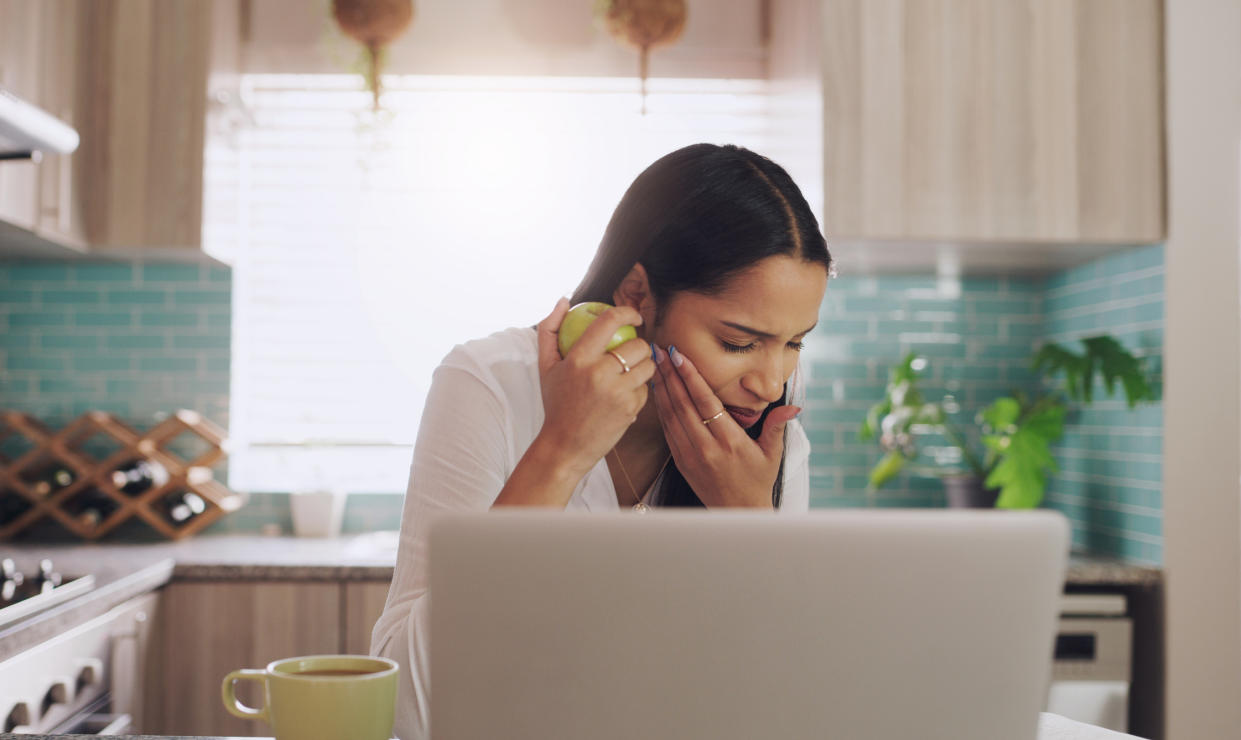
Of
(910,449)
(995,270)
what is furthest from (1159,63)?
(910,449)

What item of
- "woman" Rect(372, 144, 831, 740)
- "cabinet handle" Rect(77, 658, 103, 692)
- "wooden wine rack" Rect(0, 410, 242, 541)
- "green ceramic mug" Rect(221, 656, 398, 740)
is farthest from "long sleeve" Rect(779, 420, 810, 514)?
"wooden wine rack" Rect(0, 410, 242, 541)

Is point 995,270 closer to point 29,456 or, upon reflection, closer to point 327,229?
point 327,229

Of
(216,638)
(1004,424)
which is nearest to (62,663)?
(216,638)

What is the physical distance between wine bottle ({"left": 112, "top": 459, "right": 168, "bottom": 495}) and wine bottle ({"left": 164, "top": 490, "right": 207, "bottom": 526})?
0.06 metres

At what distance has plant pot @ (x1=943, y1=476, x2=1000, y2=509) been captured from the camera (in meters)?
2.57

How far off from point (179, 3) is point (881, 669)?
2.55 m

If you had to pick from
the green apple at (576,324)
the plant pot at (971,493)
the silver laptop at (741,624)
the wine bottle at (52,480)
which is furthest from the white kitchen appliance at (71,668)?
the plant pot at (971,493)

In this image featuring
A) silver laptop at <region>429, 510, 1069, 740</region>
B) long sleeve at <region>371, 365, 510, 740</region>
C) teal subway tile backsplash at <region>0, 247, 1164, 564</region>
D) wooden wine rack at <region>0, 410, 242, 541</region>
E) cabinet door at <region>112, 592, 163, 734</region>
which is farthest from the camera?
teal subway tile backsplash at <region>0, 247, 1164, 564</region>

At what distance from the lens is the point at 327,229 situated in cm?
293

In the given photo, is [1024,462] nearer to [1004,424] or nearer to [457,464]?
[1004,424]

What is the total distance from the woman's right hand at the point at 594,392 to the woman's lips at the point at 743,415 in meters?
0.20

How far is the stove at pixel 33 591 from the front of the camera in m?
1.65

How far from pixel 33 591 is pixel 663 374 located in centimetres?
129

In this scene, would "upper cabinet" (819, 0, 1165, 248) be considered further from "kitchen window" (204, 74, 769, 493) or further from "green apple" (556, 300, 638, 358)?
"green apple" (556, 300, 638, 358)
